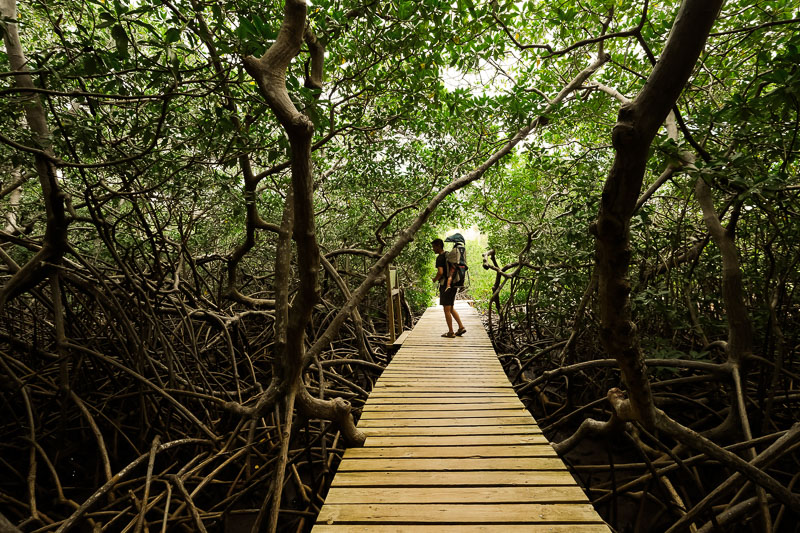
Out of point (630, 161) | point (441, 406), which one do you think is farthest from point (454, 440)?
point (630, 161)

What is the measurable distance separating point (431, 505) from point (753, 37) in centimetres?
397

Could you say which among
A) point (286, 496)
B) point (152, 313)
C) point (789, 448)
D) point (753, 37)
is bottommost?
point (286, 496)

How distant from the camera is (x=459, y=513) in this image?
5.48 ft

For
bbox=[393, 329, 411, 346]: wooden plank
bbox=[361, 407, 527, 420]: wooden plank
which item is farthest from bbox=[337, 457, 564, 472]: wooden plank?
bbox=[393, 329, 411, 346]: wooden plank

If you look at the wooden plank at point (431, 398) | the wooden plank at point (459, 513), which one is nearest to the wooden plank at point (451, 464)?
the wooden plank at point (459, 513)

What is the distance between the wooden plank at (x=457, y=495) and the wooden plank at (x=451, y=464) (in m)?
0.16

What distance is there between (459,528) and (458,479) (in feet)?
1.12

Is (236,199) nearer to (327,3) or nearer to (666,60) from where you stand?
(327,3)

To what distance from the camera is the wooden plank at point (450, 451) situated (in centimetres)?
212

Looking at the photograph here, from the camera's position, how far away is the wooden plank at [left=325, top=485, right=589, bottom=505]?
1.74m

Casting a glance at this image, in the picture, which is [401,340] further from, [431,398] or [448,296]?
[431,398]

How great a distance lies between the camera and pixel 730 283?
8.11 feet

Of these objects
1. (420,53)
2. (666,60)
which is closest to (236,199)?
(420,53)

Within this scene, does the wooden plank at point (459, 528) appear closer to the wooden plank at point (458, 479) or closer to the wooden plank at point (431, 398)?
the wooden plank at point (458, 479)
